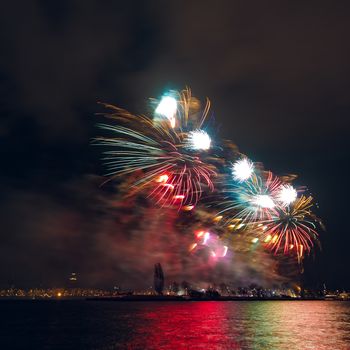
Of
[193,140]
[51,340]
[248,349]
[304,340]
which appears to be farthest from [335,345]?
[51,340]

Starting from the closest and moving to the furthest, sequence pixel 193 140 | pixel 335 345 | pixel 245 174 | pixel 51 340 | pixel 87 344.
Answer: pixel 193 140 < pixel 245 174 < pixel 335 345 < pixel 87 344 < pixel 51 340

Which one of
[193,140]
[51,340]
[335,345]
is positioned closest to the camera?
[193,140]

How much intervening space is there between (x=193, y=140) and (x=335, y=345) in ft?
97.3

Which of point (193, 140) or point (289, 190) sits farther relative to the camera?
point (289, 190)

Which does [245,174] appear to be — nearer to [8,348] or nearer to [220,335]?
[220,335]

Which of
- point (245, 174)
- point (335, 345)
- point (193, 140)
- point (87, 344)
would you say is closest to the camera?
point (193, 140)

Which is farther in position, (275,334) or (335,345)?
(275,334)

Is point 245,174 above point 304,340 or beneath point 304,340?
above

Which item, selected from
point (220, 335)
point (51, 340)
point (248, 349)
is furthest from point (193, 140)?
point (51, 340)

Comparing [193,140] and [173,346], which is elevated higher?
[193,140]

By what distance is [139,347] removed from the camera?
49.1m

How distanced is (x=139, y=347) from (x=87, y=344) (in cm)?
822

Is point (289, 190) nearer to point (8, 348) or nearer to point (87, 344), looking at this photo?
point (87, 344)

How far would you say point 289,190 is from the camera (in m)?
47.3
